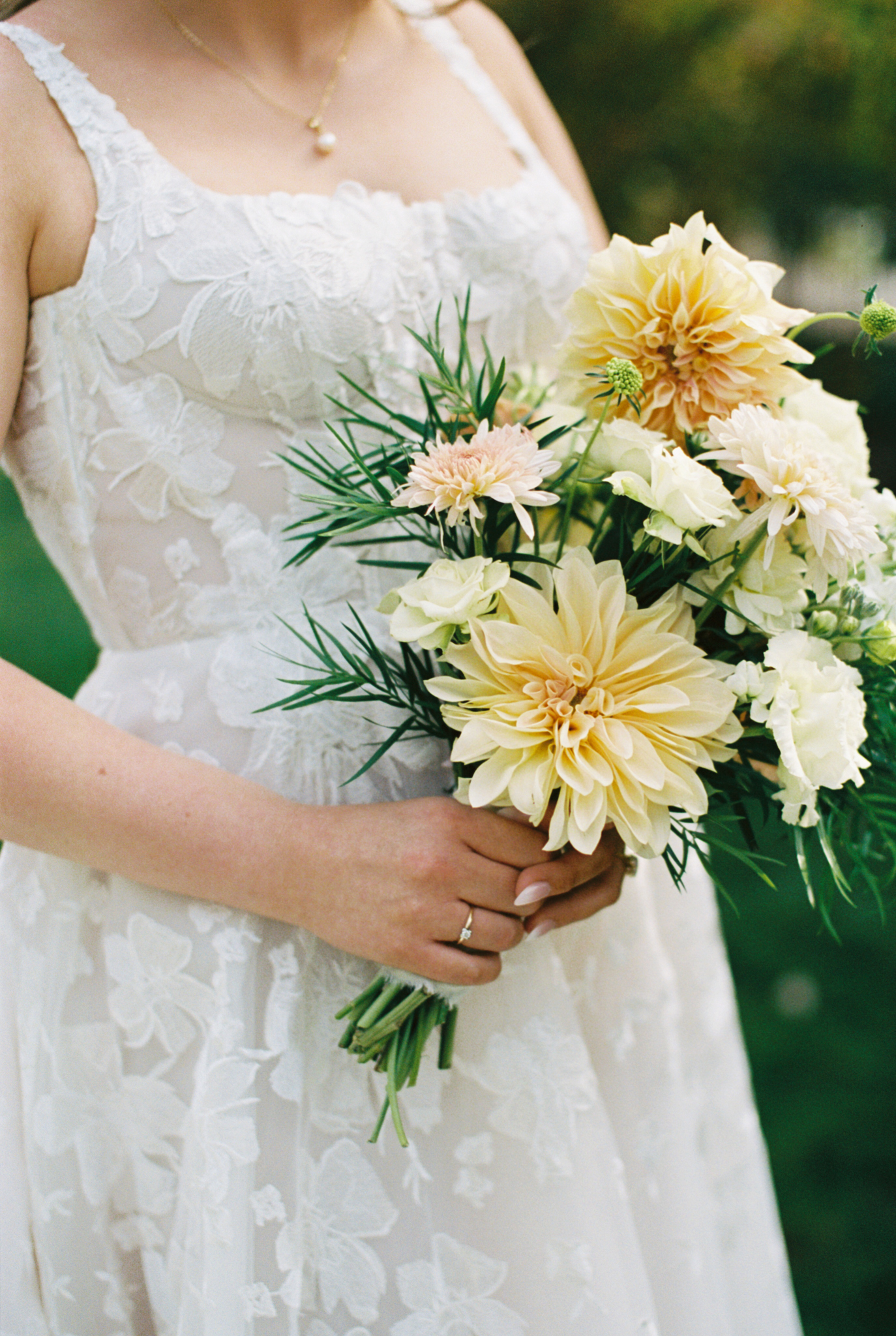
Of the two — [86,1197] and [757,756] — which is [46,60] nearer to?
[757,756]

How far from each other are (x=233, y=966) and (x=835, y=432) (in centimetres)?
85

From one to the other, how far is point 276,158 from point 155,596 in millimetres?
511

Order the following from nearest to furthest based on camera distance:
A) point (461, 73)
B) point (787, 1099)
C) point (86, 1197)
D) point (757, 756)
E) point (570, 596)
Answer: point (570, 596) → point (757, 756) → point (86, 1197) → point (461, 73) → point (787, 1099)

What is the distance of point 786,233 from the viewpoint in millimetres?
5055

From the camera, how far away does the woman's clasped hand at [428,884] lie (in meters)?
1.04

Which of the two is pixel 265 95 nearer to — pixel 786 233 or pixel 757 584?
pixel 757 584

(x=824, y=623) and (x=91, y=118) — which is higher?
(x=91, y=118)

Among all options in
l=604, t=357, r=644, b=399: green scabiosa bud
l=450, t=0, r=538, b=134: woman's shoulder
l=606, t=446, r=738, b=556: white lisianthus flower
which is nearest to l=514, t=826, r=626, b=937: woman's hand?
l=606, t=446, r=738, b=556: white lisianthus flower

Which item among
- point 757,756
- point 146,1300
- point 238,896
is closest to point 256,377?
point 238,896

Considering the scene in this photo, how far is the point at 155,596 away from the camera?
1216mm

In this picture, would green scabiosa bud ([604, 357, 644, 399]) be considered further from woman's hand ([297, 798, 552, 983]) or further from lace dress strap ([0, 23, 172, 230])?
lace dress strap ([0, 23, 172, 230])

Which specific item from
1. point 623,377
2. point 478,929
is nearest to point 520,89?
point 623,377

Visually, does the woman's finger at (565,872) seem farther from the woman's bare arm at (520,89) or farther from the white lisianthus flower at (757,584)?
the woman's bare arm at (520,89)

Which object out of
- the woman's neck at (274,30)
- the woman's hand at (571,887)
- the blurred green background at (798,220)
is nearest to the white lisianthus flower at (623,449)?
the woman's hand at (571,887)
